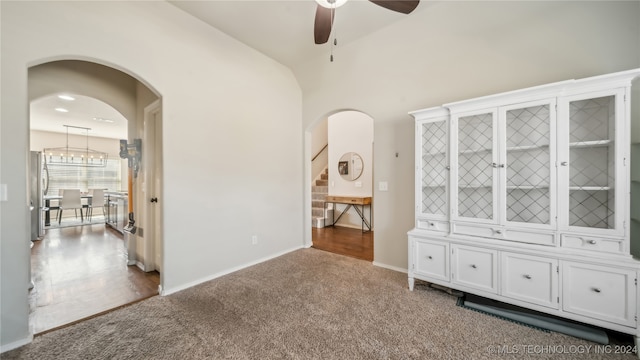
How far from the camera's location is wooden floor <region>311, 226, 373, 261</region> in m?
3.96

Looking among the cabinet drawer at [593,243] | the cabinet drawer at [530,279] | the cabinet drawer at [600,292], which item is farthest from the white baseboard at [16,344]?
the cabinet drawer at [593,243]

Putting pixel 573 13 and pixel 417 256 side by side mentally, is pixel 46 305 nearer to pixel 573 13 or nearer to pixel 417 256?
pixel 417 256

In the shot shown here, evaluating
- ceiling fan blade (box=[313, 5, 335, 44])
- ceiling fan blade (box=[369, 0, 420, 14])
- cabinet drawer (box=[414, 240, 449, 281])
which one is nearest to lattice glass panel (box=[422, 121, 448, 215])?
cabinet drawer (box=[414, 240, 449, 281])

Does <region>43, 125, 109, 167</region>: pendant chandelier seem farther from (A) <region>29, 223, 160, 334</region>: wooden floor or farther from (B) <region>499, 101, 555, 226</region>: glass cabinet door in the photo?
(B) <region>499, 101, 555, 226</region>: glass cabinet door

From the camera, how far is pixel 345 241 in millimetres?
4641

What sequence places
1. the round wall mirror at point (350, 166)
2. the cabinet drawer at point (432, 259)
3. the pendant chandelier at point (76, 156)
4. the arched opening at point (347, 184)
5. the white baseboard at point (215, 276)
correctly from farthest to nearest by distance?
1. the pendant chandelier at point (76, 156)
2. the round wall mirror at point (350, 166)
3. the arched opening at point (347, 184)
4. the white baseboard at point (215, 276)
5. the cabinet drawer at point (432, 259)

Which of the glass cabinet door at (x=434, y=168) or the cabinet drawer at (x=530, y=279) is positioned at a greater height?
the glass cabinet door at (x=434, y=168)

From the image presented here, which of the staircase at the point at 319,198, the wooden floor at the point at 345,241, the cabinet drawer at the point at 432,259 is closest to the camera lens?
the cabinet drawer at the point at 432,259

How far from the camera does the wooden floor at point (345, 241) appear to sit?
396 centimetres

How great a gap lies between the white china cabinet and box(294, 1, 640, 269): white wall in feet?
1.55

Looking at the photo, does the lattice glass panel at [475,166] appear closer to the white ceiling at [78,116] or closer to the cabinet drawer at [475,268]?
the cabinet drawer at [475,268]

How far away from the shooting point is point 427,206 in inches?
105

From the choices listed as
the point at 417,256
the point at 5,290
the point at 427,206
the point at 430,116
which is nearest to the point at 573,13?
the point at 430,116

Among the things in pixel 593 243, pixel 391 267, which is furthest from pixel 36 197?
pixel 593 243
